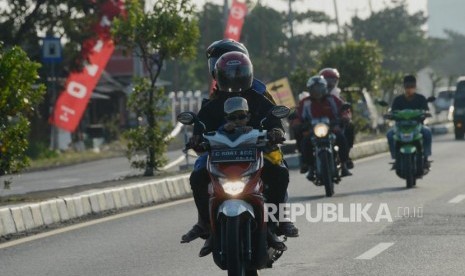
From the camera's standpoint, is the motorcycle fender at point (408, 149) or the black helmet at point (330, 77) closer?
the motorcycle fender at point (408, 149)

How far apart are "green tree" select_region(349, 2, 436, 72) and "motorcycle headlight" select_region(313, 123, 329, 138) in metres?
88.7

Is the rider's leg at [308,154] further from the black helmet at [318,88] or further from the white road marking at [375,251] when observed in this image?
the white road marking at [375,251]

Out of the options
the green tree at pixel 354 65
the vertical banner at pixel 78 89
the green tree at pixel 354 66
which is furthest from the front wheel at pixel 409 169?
the vertical banner at pixel 78 89

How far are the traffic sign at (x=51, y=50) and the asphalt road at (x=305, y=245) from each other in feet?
50.3

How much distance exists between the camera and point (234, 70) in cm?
1047

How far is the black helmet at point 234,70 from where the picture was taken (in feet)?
34.3

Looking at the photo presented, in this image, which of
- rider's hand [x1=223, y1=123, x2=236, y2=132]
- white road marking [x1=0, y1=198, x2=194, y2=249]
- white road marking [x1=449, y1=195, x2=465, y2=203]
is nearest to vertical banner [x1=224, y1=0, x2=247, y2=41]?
white road marking [x1=0, y1=198, x2=194, y2=249]

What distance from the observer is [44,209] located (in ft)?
53.7

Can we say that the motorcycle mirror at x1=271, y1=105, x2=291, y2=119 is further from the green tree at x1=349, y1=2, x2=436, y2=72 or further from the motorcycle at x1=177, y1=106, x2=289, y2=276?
the green tree at x1=349, y1=2, x2=436, y2=72

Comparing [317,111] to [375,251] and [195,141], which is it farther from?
[195,141]

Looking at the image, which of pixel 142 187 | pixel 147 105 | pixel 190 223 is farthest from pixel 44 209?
pixel 147 105

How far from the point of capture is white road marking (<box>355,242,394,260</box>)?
40.5 ft

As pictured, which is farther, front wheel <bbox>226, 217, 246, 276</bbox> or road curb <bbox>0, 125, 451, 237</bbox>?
road curb <bbox>0, 125, 451, 237</bbox>

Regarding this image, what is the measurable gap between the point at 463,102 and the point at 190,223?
30819 mm
